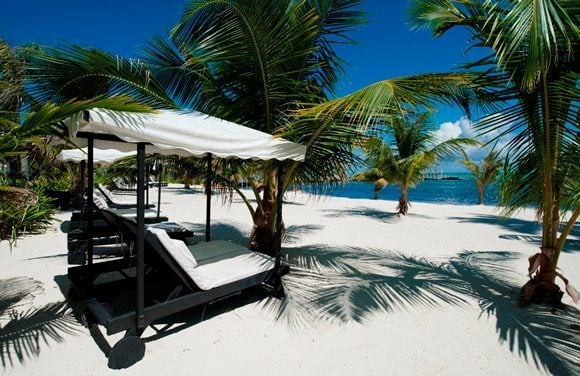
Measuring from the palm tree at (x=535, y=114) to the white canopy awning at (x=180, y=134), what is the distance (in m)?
2.58

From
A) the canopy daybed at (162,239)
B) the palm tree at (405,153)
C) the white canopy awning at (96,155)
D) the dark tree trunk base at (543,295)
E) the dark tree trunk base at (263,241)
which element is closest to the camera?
the canopy daybed at (162,239)

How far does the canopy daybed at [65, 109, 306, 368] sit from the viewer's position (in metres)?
2.48

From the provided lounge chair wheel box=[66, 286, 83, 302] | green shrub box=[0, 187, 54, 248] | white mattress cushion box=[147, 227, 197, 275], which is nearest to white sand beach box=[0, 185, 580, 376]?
lounge chair wheel box=[66, 286, 83, 302]

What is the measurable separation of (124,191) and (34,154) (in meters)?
11.2

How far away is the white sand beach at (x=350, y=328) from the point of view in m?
2.59

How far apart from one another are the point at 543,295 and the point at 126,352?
499cm

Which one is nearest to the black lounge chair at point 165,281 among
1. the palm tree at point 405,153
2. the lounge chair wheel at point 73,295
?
the lounge chair wheel at point 73,295

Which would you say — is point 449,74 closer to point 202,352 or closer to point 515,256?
point 202,352

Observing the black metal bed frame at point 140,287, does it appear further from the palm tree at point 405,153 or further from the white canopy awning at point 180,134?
the palm tree at point 405,153

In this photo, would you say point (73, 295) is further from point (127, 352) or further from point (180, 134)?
point (180, 134)

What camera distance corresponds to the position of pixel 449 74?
371 centimetres

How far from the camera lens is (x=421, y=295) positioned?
4.15m

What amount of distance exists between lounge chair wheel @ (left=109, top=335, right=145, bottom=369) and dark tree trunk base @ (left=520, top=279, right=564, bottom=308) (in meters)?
4.59

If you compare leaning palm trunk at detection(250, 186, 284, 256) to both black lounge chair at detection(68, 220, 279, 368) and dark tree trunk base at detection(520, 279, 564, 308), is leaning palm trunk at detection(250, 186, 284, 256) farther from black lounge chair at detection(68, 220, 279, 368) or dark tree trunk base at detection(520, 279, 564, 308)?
dark tree trunk base at detection(520, 279, 564, 308)
